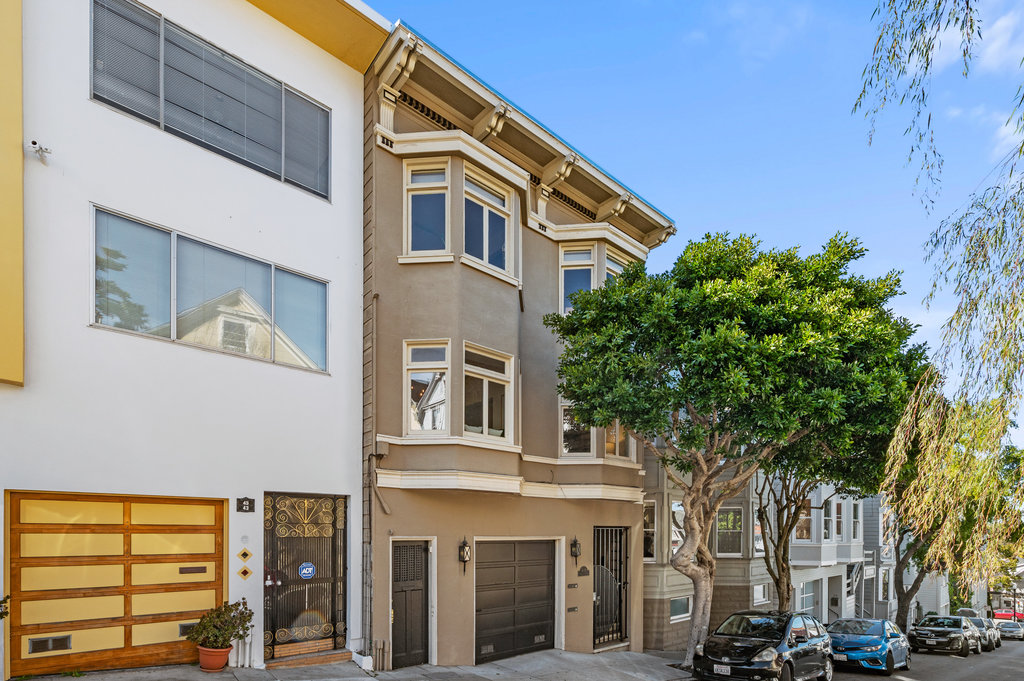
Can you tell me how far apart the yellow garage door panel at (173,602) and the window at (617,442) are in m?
9.52

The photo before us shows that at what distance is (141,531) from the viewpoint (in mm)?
10898

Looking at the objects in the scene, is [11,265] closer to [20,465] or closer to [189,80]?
[20,465]

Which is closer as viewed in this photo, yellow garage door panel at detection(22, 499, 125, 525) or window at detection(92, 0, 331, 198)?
yellow garage door panel at detection(22, 499, 125, 525)

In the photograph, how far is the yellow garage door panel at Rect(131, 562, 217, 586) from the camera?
10.8m

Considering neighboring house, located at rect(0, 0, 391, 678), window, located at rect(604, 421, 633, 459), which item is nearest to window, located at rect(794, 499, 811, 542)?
window, located at rect(604, 421, 633, 459)

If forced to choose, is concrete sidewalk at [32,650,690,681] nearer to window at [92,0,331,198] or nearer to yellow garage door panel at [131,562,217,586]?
A: yellow garage door panel at [131,562,217,586]

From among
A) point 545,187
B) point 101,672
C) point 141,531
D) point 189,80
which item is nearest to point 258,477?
point 141,531

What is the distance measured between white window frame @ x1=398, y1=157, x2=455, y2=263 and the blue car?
13602 millimetres

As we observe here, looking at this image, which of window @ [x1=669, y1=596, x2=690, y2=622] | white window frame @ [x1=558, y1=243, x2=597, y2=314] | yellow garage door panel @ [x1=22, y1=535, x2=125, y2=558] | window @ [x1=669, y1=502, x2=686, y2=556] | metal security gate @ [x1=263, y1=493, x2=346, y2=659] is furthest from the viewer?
window @ [x1=669, y1=502, x2=686, y2=556]

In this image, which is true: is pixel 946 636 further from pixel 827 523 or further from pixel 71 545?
pixel 71 545

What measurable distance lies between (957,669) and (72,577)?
2253 cm

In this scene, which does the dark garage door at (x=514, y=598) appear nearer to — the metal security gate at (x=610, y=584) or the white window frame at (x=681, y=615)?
the metal security gate at (x=610, y=584)

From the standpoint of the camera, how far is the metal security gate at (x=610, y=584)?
1864 cm

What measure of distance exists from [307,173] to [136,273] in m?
3.71
